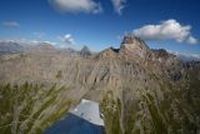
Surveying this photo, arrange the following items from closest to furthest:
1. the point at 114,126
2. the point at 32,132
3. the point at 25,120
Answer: the point at 32,132
the point at 25,120
the point at 114,126

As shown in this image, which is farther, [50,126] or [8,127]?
[50,126]

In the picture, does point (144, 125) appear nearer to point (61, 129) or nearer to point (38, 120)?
point (61, 129)

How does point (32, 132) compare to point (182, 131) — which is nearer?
point (32, 132)

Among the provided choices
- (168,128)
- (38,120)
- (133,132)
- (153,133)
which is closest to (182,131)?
(168,128)

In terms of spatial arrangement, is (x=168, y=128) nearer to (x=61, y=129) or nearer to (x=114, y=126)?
(x=114, y=126)

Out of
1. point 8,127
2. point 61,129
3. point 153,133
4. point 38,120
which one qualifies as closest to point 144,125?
point 153,133

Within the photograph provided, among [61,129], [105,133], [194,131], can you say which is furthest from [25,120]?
[194,131]

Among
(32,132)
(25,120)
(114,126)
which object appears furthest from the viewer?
(114,126)

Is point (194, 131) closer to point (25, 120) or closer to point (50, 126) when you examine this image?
point (50, 126)
